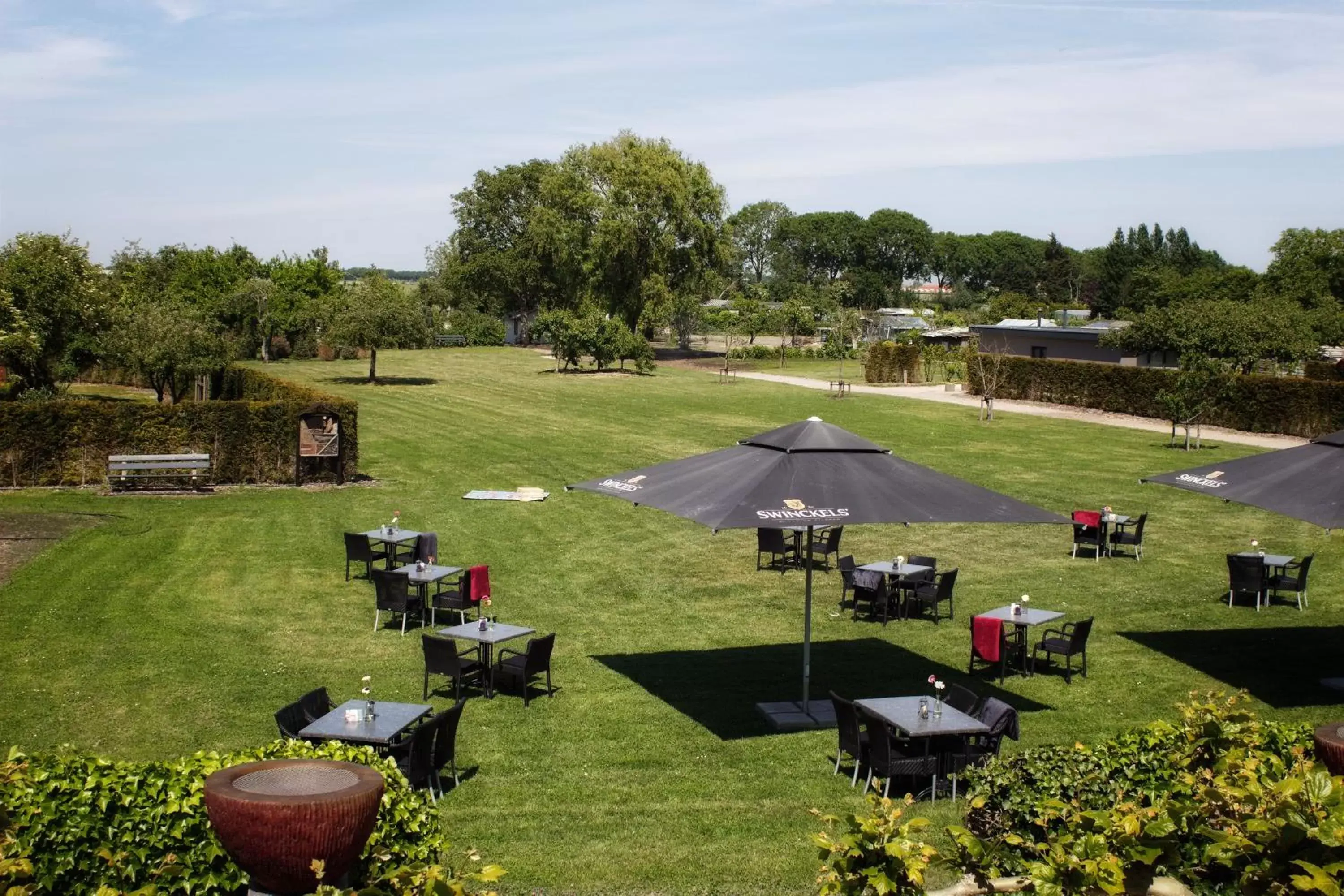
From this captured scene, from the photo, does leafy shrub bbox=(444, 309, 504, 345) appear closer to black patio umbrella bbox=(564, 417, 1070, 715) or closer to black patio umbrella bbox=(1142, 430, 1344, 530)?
black patio umbrella bbox=(564, 417, 1070, 715)

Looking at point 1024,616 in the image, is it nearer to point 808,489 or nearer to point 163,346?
point 808,489

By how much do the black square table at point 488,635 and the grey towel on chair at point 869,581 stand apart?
5.00 metres

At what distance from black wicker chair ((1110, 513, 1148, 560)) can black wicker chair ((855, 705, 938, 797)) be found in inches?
424

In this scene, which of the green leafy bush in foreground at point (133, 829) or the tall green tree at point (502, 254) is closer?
the green leafy bush in foreground at point (133, 829)

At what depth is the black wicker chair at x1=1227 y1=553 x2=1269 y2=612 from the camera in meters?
17.3

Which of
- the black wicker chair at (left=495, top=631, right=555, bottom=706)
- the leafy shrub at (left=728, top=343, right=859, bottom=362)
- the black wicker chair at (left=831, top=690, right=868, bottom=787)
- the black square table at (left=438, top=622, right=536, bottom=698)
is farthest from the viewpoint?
the leafy shrub at (left=728, top=343, right=859, bottom=362)

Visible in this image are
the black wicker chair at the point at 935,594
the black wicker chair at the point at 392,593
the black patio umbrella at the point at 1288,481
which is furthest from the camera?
the black wicker chair at the point at 935,594

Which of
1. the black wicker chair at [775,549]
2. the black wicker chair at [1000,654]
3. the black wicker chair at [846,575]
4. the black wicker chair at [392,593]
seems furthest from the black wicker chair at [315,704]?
the black wicker chair at [775,549]

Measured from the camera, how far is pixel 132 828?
684cm

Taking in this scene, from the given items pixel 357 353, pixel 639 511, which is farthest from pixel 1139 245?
pixel 639 511

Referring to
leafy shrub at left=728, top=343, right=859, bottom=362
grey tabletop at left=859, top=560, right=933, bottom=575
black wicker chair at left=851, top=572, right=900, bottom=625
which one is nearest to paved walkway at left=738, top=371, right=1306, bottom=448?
leafy shrub at left=728, top=343, right=859, bottom=362

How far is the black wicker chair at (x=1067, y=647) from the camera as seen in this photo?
45.8ft

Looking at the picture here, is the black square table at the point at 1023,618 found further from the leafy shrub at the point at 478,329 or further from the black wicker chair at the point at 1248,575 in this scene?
the leafy shrub at the point at 478,329

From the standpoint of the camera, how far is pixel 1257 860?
21.2 feet
